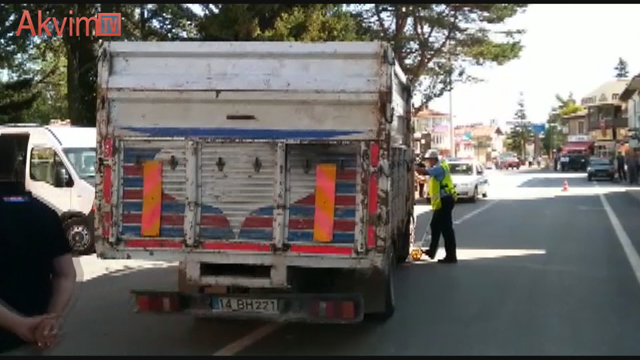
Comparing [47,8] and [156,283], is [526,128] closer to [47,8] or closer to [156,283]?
[47,8]

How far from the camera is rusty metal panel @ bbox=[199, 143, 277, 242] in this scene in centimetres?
680

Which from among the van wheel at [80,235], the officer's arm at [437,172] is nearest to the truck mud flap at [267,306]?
the officer's arm at [437,172]

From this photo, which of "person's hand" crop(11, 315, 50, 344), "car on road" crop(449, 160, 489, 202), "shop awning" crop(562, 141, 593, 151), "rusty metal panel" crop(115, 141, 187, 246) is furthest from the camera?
"shop awning" crop(562, 141, 593, 151)

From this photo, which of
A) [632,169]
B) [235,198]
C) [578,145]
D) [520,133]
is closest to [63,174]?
[235,198]

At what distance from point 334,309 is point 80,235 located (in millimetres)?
8696

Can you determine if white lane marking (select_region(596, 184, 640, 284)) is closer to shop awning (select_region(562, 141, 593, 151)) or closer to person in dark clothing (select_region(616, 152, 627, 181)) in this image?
person in dark clothing (select_region(616, 152, 627, 181))

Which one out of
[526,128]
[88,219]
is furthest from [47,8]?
[526,128]

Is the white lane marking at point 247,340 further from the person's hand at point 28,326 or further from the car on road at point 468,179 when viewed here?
the car on road at point 468,179

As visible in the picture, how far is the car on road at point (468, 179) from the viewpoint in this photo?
1103 inches

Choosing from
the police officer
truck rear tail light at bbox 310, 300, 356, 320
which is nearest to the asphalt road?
the police officer

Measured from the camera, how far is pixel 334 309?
6.59 metres

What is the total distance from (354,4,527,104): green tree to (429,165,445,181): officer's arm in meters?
17.0

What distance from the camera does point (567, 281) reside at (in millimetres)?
10852

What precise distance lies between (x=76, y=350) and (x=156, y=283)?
3771mm
